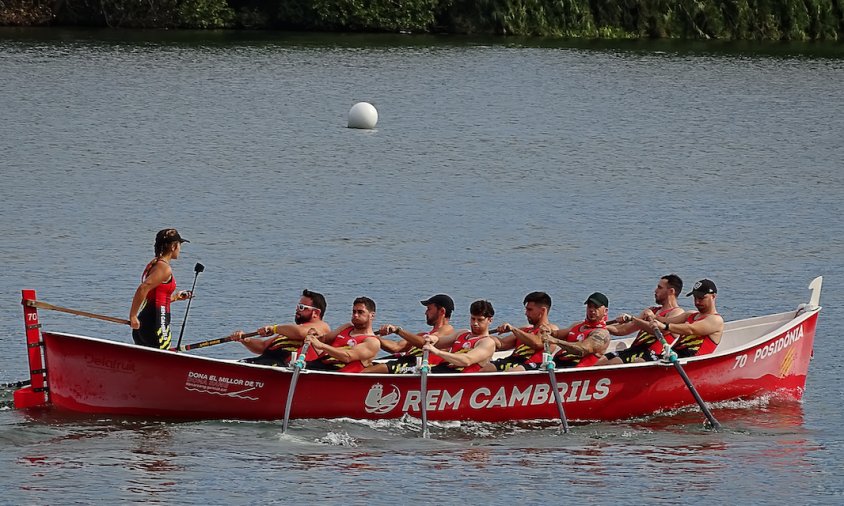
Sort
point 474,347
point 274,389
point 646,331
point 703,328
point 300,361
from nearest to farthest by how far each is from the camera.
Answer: point 300,361, point 274,389, point 474,347, point 646,331, point 703,328

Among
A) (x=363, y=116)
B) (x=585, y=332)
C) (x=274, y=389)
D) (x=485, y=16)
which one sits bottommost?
(x=274, y=389)

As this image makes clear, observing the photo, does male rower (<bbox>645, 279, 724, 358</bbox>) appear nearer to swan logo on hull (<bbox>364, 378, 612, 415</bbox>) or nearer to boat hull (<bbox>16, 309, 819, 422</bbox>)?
boat hull (<bbox>16, 309, 819, 422</bbox>)

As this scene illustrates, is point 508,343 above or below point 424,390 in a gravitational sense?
above

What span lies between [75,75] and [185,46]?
8.71 meters

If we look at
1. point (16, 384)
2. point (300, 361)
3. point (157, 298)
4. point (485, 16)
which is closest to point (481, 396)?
point (300, 361)

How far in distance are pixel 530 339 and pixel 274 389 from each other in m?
3.04

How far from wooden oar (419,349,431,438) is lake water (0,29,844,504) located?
0.73ft

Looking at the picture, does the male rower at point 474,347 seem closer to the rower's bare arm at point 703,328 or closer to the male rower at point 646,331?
the male rower at point 646,331

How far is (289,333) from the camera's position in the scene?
1773 cm

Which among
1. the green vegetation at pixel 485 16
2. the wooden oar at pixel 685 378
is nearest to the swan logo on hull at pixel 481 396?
the wooden oar at pixel 685 378

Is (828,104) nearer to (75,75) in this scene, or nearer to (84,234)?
(75,75)

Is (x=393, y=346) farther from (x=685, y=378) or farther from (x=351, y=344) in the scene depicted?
(x=685, y=378)

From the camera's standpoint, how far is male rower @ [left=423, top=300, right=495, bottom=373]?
17750 millimetres

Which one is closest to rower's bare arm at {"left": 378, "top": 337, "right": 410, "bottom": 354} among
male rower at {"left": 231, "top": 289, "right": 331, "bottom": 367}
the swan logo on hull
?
male rower at {"left": 231, "top": 289, "right": 331, "bottom": 367}
